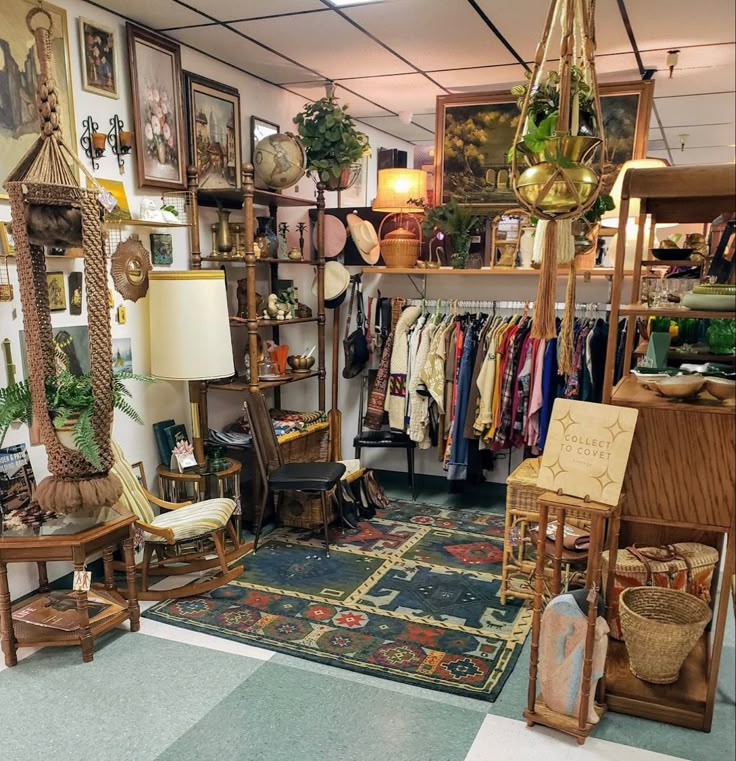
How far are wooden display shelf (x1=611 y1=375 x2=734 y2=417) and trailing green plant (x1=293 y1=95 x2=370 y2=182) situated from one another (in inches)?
108

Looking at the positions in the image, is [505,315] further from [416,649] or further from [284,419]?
[416,649]

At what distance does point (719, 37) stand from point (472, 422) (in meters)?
3.65

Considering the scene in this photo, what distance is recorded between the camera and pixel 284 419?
4.61 metres

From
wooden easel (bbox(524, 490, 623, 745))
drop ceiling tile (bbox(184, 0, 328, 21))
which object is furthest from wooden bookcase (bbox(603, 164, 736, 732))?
drop ceiling tile (bbox(184, 0, 328, 21))

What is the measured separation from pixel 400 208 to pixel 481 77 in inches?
39.7

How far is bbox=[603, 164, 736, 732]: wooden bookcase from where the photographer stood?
2.05 meters

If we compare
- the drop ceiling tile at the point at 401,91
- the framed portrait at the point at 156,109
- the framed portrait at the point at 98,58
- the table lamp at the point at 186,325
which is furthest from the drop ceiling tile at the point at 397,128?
the table lamp at the point at 186,325

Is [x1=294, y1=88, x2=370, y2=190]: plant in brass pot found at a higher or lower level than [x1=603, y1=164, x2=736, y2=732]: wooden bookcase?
higher

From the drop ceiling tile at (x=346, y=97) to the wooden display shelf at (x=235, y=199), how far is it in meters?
0.84

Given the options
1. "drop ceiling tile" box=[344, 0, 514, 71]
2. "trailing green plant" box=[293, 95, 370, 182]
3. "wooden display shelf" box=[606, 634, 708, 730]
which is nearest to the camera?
"wooden display shelf" box=[606, 634, 708, 730]

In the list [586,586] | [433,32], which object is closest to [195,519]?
[586,586]

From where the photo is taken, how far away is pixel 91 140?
3277 mm

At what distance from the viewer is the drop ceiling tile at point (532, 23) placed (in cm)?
304

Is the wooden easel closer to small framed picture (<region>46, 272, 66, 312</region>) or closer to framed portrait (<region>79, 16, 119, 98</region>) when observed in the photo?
small framed picture (<region>46, 272, 66, 312</region>)
